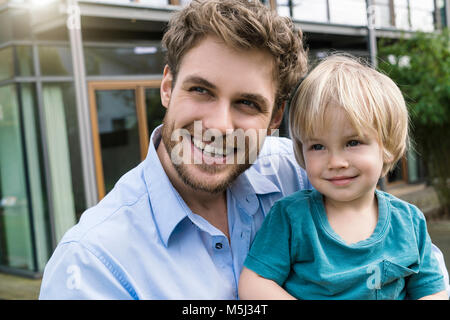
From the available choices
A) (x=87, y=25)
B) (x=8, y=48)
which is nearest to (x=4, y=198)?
(x=8, y=48)

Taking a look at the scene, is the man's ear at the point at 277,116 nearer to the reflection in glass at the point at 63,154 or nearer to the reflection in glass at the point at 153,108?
the reflection in glass at the point at 63,154

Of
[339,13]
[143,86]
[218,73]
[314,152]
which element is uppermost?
[339,13]

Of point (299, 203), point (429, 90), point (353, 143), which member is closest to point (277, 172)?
point (299, 203)

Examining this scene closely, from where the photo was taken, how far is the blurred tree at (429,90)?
765cm

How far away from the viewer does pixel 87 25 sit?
6.46 m

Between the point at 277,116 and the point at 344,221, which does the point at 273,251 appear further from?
the point at 277,116

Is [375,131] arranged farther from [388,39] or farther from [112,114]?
[388,39]

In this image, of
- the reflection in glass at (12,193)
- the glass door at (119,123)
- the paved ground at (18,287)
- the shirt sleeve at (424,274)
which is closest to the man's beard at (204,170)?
the shirt sleeve at (424,274)

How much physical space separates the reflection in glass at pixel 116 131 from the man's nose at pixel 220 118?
564cm

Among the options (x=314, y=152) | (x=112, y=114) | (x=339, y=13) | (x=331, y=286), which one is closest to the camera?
(x=331, y=286)

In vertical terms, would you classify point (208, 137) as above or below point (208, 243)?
above

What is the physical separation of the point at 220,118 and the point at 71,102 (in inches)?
227

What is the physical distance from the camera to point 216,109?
1.60m

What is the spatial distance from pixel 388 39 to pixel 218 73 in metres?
8.34
